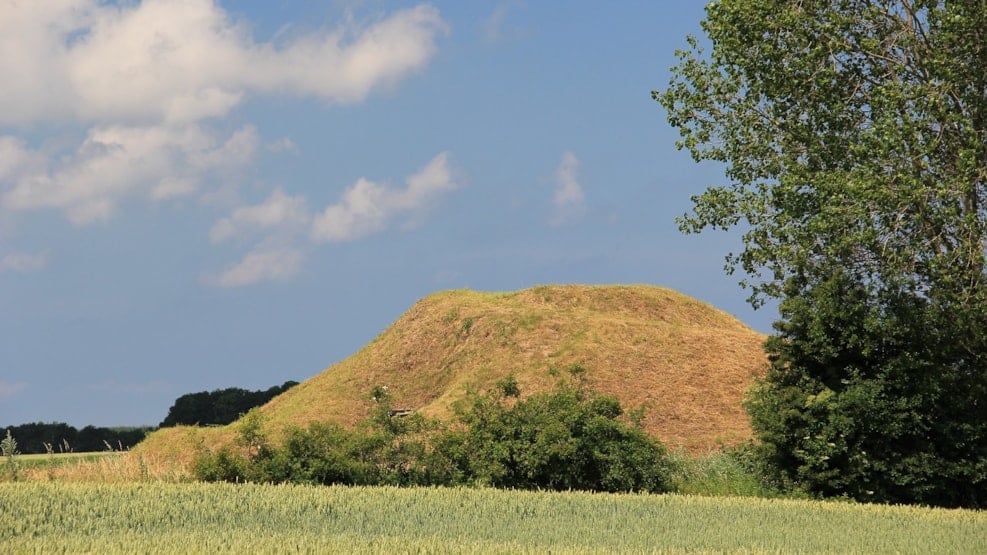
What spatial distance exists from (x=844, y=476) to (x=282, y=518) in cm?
1241

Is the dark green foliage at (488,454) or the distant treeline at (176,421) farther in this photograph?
the distant treeline at (176,421)

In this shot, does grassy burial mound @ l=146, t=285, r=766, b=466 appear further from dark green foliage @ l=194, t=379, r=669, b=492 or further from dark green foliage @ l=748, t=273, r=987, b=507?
dark green foliage @ l=748, t=273, r=987, b=507

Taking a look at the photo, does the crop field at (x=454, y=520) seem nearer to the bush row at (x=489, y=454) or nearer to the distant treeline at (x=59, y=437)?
the bush row at (x=489, y=454)

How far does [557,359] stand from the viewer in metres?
33.3

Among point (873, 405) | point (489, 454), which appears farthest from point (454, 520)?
point (873, 405)

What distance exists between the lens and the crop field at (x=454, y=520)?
Result: 13.3m

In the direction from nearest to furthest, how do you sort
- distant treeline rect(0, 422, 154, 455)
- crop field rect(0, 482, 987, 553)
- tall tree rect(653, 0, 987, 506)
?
crop field rect(0, 482, 987, 553)
tall tree rect(653, 0, 987, 506)
distant treeline rect(0, 422, 154, 455)

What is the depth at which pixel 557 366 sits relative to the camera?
3253 cm

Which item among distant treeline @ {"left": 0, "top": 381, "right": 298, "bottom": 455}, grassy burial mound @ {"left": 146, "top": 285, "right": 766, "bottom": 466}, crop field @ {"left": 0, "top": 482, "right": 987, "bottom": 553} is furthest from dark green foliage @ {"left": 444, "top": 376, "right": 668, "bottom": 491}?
distant treeline @ {"left": 0, "top": 381, "right": 298, "bottom": 455}

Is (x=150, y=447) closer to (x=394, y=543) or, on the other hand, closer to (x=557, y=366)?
(x=557, y=366)

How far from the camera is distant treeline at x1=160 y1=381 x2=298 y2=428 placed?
172 feet

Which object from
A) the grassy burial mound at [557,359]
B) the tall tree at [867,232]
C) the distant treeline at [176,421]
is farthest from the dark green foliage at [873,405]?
the distant treeline at [176,421]

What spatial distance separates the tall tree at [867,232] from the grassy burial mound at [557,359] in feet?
22.4

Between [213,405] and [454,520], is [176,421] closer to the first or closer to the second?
[213,405]
